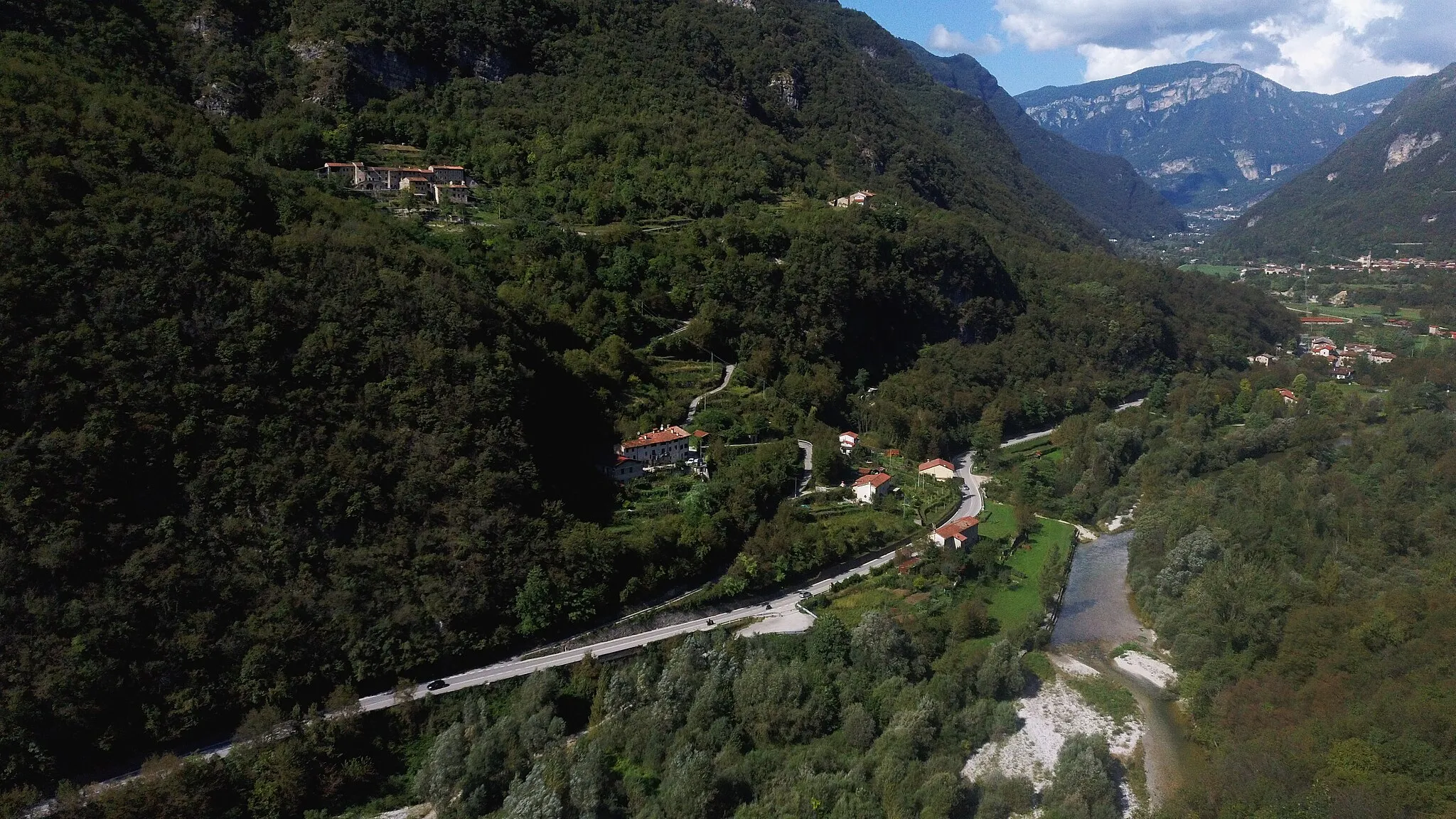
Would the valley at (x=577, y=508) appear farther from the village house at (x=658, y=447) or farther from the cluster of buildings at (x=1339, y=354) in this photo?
the cluster of buildings at (x=1339, y=354)

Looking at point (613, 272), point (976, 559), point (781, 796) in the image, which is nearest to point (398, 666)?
point (781, 796)

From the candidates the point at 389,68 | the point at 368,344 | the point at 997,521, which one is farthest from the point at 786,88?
the point at 368,344

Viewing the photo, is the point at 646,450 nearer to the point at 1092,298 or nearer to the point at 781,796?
the point at 781,796

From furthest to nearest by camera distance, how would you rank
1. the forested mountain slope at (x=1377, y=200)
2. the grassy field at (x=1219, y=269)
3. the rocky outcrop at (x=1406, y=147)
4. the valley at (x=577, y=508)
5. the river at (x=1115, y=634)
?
the rocky outcrop at (x=1406, y=147) → the forested mountain slope at (x=1377, y=200) → the grassy field at (x=1219, y=269) → the river at (x=1115, y=634) → the valley at (x=577, y=508)

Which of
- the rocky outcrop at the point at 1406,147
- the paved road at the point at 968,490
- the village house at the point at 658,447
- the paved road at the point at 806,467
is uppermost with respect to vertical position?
the rocky outcrop at the point at 1406,147

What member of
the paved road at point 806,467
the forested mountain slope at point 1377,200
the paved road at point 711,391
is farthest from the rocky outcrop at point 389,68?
the forested mountain slope at point 1377,200

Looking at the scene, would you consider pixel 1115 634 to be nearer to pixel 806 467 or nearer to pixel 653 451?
pixel 806 467

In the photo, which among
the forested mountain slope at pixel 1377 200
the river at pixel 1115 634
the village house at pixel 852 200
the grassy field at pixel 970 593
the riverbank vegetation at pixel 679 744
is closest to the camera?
the riverbank vegetation at pixel 679 744
